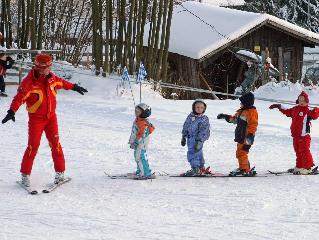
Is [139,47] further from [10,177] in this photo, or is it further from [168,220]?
[168,220]

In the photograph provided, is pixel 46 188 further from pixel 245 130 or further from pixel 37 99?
pixel 245 130

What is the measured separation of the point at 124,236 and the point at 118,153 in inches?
165

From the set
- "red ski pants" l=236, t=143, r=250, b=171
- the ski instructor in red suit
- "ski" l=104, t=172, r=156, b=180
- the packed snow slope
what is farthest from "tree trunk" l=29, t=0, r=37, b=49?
"red ski pants" l=236, t=143, r=250, b=171

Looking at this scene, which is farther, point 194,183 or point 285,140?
point 285,140

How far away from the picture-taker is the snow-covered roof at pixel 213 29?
805 inches

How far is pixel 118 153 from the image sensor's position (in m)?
8.99

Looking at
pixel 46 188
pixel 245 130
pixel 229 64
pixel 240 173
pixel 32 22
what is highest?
pixel 32 22

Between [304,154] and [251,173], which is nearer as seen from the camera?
[251,173]

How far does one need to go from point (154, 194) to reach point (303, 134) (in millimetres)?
2533

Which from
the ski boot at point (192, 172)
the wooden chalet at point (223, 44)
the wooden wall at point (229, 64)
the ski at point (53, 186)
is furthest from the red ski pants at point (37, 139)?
the wooden wall at point (229, 64)

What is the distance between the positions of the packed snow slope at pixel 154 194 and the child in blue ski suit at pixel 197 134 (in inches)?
11.9

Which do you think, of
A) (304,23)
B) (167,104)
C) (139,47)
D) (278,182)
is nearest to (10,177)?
(278,182)

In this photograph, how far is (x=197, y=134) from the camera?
24.0 ft

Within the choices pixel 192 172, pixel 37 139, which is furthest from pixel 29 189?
pixel 192 172
